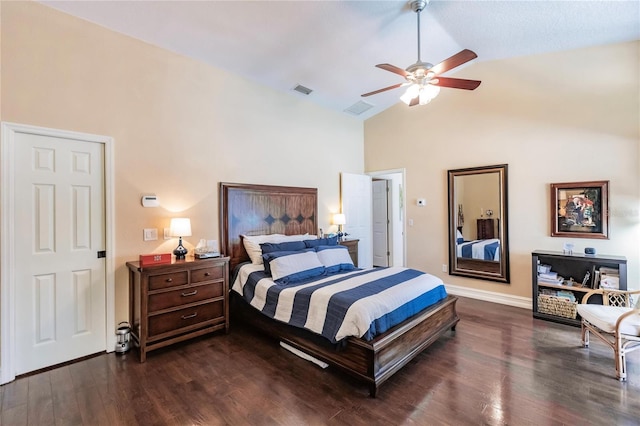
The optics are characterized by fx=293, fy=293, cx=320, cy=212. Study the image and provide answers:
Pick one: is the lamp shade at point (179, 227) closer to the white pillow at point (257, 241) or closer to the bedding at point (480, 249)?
the white pillow at point (257, 241)

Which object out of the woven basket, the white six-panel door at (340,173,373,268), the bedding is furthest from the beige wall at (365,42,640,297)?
the white six-panel door at (340,173,373,268)

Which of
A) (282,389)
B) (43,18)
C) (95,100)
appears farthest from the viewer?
(95,100)

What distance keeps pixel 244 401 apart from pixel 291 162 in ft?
11.4

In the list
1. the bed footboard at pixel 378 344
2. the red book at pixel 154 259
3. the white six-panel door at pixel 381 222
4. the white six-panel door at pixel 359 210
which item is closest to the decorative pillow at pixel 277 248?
the bed footboard at pixel 378 344

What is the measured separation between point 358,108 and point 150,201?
3891mm

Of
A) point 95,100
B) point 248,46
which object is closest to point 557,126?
point 248,46

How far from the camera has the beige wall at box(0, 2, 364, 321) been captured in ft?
8.75

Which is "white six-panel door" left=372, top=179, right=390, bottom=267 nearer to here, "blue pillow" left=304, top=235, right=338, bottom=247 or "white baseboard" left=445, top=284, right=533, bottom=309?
"white baseboard" left=445, top=284, right=533, bottom=309

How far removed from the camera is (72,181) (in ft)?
9.42

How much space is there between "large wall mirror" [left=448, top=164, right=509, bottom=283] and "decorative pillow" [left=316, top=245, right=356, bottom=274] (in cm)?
211

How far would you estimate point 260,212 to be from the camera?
4.36m

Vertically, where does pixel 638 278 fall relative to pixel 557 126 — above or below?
below

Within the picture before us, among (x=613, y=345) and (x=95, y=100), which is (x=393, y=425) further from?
(x=95, y=100)

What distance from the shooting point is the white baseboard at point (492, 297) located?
4.23 m
